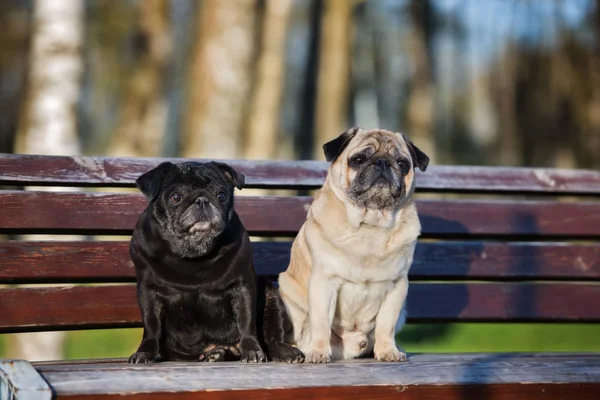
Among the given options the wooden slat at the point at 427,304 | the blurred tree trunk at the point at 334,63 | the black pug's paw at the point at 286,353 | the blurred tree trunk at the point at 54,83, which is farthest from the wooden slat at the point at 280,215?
the blurred tree trunk at the point at 334,63

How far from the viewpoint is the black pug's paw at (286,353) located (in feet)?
→ 9.87

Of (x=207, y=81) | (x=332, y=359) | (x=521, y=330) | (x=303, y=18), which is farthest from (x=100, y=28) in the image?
(x=332, y=359)

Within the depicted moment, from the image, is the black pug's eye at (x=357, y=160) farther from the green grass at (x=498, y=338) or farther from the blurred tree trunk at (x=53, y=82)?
the green grass at (x=498, y=338)

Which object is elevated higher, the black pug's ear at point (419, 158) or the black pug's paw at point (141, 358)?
the black pug's ear at point (419, 158)

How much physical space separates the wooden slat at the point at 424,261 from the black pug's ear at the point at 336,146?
78 cm

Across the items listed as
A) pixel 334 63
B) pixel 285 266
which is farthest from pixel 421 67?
pixel 285 266

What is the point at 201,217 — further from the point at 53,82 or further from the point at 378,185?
the point at 53,82

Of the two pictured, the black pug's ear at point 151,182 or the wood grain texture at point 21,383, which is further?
the black pug's ear at point 151,182

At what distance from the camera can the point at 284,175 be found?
4.04 m

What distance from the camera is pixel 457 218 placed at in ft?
13.7

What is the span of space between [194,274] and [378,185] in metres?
0.80

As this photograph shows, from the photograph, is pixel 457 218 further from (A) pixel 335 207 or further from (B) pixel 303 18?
(B) pixel 303 18

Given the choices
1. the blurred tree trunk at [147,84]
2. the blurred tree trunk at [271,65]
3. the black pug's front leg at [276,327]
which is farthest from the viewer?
the blurred tree trunk at [271,65]

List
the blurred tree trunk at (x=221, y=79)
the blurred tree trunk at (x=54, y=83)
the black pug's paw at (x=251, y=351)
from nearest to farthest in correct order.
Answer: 1. the black pug's paw at (x=251, y=351)
2. the blurred tree trunk at (x=54, y=83)
3. the blurred tree trunk at (x=221, y=79)
